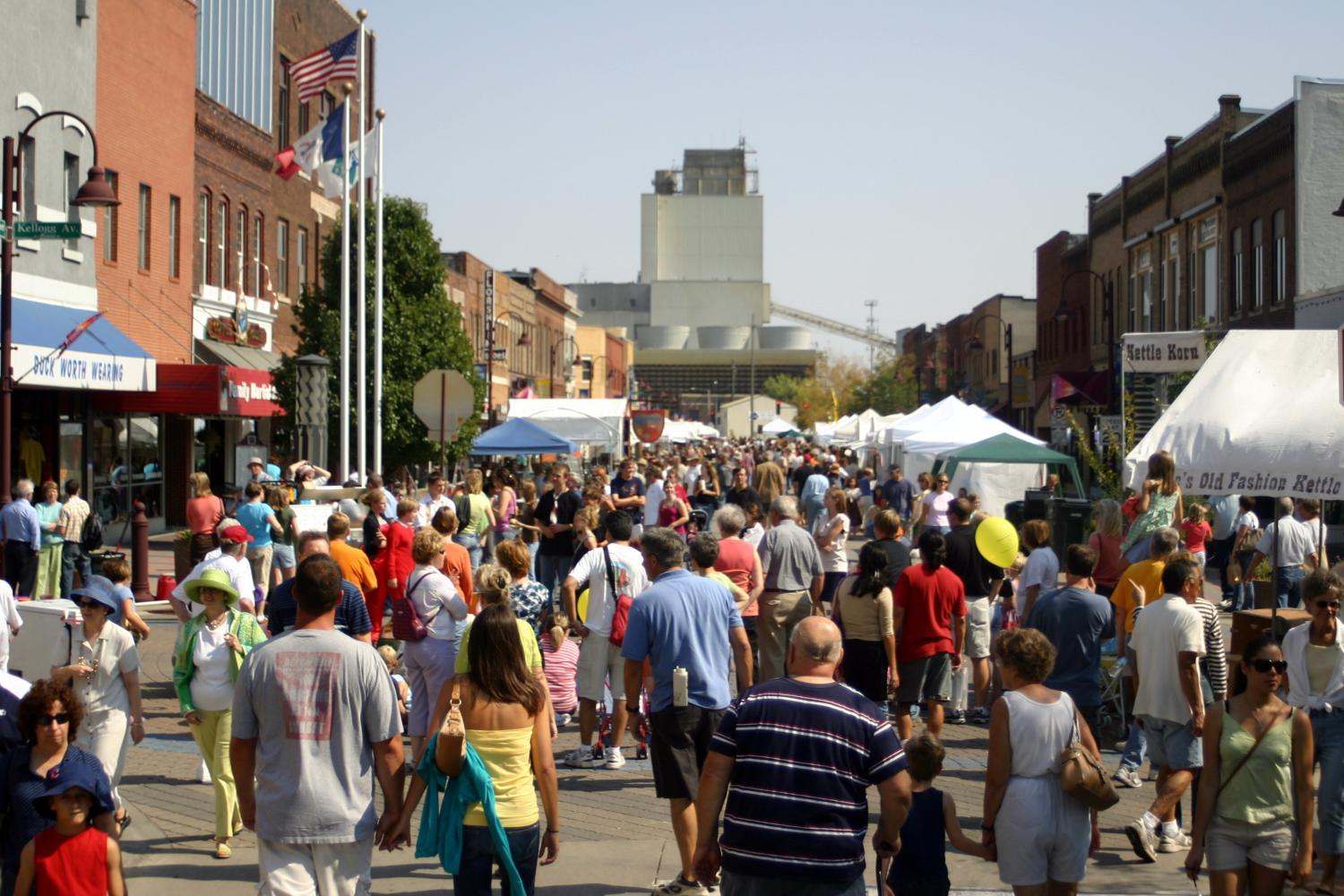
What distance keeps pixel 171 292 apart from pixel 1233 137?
23531 mm

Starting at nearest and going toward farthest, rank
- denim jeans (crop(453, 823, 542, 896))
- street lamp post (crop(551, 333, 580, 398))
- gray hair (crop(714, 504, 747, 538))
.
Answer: denim jeans (crop(453, 823, 542, 896)) < gray hair (crop(714, 504, 747, 538)) < street lamp post (crop(551, 333, 580, 398))

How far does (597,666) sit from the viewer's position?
10953 millimetres

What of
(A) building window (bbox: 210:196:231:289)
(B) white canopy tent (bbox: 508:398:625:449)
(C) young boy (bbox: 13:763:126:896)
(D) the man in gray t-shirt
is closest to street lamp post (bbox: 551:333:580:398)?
(B) white canopy tent (bbox: 508:398:625:449)

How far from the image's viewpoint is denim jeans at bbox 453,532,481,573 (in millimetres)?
18094

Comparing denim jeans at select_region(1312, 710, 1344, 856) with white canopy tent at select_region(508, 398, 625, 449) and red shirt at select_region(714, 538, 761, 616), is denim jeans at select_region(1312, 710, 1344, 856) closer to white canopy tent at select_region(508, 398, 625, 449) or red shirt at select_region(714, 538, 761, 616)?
red shirt at select_region(714, 538, 761, 616)

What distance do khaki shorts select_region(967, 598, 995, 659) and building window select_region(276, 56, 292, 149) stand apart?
2892 centimetres

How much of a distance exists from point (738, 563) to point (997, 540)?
2.49 metres

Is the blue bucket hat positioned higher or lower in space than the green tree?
lower

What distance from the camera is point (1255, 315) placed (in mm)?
33469

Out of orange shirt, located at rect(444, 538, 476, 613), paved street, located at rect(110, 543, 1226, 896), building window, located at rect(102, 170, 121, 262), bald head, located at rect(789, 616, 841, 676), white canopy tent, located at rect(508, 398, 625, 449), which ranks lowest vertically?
paved street, located at rect(110, 543, 1226, 896)

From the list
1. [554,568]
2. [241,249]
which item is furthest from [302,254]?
[554,568]

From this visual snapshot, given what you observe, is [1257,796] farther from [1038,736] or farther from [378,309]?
[378,309]

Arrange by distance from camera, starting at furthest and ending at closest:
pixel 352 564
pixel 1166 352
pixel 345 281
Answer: pixel 345 281
pixel 1166 352
pixel 352 564

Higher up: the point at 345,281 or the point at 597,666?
the point at 345,281
